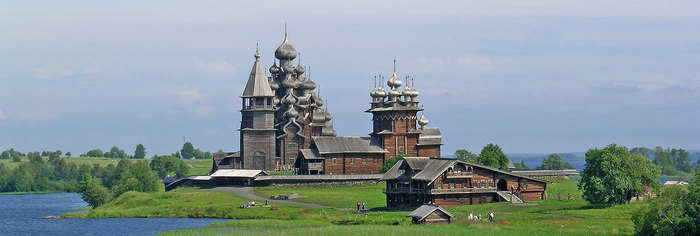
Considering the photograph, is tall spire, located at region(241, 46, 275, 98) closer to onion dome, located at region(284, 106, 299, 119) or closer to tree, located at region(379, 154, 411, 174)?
onion dome, located at region(284, 106, 299, 119)

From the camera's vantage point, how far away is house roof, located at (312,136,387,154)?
13488 cm

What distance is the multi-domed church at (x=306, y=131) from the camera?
134 metres

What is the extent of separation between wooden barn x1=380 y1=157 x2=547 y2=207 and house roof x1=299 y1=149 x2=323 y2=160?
101 feet

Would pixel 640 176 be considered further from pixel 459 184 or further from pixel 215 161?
pixel 215 161

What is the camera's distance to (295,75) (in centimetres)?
14725

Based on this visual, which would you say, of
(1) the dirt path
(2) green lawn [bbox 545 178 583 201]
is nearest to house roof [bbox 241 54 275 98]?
(1) the dirt path

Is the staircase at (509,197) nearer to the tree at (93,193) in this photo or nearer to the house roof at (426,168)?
the house roof at (426,168)

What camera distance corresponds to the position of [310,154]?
134 m

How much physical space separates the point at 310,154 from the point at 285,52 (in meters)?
17.7

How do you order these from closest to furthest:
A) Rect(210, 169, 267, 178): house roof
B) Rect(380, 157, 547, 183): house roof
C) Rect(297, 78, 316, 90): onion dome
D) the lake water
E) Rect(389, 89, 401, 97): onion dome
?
1. the lake water
2. Rect(380, 157, 547, 183): house roof
3. Rect(210, 169, 267, 178): house roof
4. Rect(389, 89, 401, 97): onion dome
5. Rect(297, 78, 316, 90): onion dome

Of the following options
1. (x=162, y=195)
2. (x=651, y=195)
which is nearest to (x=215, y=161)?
(x=162, y=195)

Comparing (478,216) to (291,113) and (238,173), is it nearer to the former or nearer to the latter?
(238,173)

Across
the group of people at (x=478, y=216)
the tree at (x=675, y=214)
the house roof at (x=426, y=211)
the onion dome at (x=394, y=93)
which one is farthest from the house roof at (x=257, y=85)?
the tree at (x=675, y=214)

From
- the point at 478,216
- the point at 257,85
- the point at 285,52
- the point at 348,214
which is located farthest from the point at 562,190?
the point at 285,52
